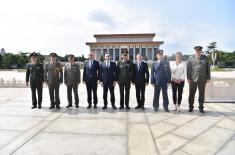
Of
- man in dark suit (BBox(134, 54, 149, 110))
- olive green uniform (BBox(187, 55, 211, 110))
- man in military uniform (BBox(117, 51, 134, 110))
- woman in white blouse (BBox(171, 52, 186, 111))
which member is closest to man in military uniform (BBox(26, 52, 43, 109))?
man in military uniform (BBox(117, 51, 134, 110))

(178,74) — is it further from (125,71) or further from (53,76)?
(53,76)

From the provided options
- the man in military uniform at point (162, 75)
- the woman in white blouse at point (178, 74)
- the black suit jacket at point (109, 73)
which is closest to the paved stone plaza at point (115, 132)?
the man in military uniform at point (162, 75)

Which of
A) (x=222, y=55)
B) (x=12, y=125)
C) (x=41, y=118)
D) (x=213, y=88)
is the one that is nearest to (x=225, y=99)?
(x=213, y=88)

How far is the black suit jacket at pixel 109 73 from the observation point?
20.3 ft

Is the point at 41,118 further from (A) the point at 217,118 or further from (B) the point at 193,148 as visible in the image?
(A) the point at 217,118

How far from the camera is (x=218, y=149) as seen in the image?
3.42 m

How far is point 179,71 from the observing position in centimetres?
596

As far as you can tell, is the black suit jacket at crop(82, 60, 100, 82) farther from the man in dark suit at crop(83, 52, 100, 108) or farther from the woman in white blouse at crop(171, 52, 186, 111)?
the woman in white blouse at crop(171, 52, 186, 111)

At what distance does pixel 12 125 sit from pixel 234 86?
685 centimetres

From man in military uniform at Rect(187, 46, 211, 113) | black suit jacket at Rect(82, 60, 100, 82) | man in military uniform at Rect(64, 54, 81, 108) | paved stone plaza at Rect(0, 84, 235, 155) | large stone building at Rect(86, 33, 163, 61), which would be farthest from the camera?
large stone building at Rect(86, 33, 163, 61)

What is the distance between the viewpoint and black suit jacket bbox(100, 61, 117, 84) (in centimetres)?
620

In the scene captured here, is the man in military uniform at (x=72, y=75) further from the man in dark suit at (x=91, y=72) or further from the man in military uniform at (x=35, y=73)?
the man in military uniform at (x=35, y=73)

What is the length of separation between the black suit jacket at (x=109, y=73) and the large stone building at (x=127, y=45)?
191 ft

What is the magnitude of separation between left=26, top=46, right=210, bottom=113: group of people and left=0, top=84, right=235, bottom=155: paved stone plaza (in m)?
0.51
